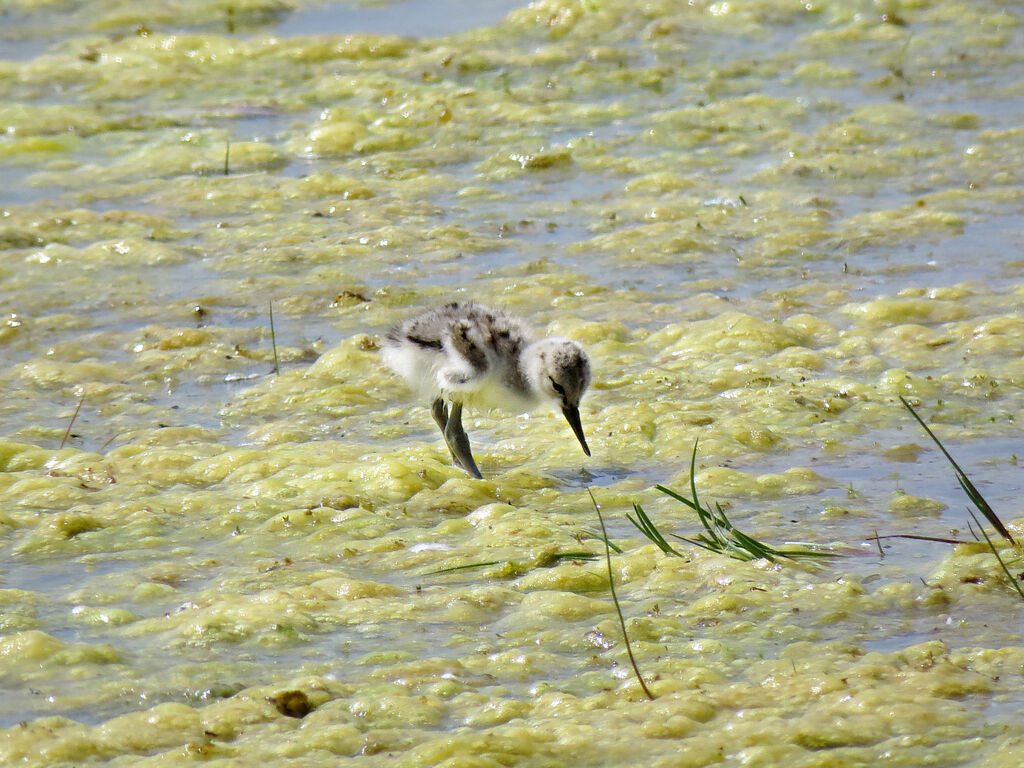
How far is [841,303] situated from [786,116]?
2938 millimetres

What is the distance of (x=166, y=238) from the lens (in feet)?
27.5

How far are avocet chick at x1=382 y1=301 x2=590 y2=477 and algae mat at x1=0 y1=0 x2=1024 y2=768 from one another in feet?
0.77

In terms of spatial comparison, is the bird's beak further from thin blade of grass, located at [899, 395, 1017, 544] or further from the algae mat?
thin blade of grass, located at [899, 395, 1017, 544]

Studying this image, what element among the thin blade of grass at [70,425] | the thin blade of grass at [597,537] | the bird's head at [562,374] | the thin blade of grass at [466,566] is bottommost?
the thin blade of grass at [597,537]

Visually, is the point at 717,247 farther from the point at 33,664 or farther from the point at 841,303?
the point at 33,664

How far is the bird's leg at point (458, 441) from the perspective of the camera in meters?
5.74

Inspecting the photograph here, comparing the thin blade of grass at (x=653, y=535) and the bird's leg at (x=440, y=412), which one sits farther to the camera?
the bird's leg at (x=440, y=412)

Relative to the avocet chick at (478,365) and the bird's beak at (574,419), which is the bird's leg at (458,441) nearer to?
the avocet chick at (478,365)

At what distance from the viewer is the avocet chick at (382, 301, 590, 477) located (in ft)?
18.8

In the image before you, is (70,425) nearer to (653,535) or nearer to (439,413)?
(439,413)

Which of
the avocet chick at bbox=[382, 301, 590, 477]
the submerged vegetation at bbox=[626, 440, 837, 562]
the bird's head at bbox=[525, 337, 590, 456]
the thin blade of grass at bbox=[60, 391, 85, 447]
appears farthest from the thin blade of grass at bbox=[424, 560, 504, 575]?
the thin blade of grass at bbox=[60, 391, 85, 447]

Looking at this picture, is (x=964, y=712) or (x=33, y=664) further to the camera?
(x=33, y=664)

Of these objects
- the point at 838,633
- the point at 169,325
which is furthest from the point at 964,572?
the point at 169,325

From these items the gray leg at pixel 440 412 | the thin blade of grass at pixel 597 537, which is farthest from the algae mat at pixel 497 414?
the gray leg at pixel 440 412
